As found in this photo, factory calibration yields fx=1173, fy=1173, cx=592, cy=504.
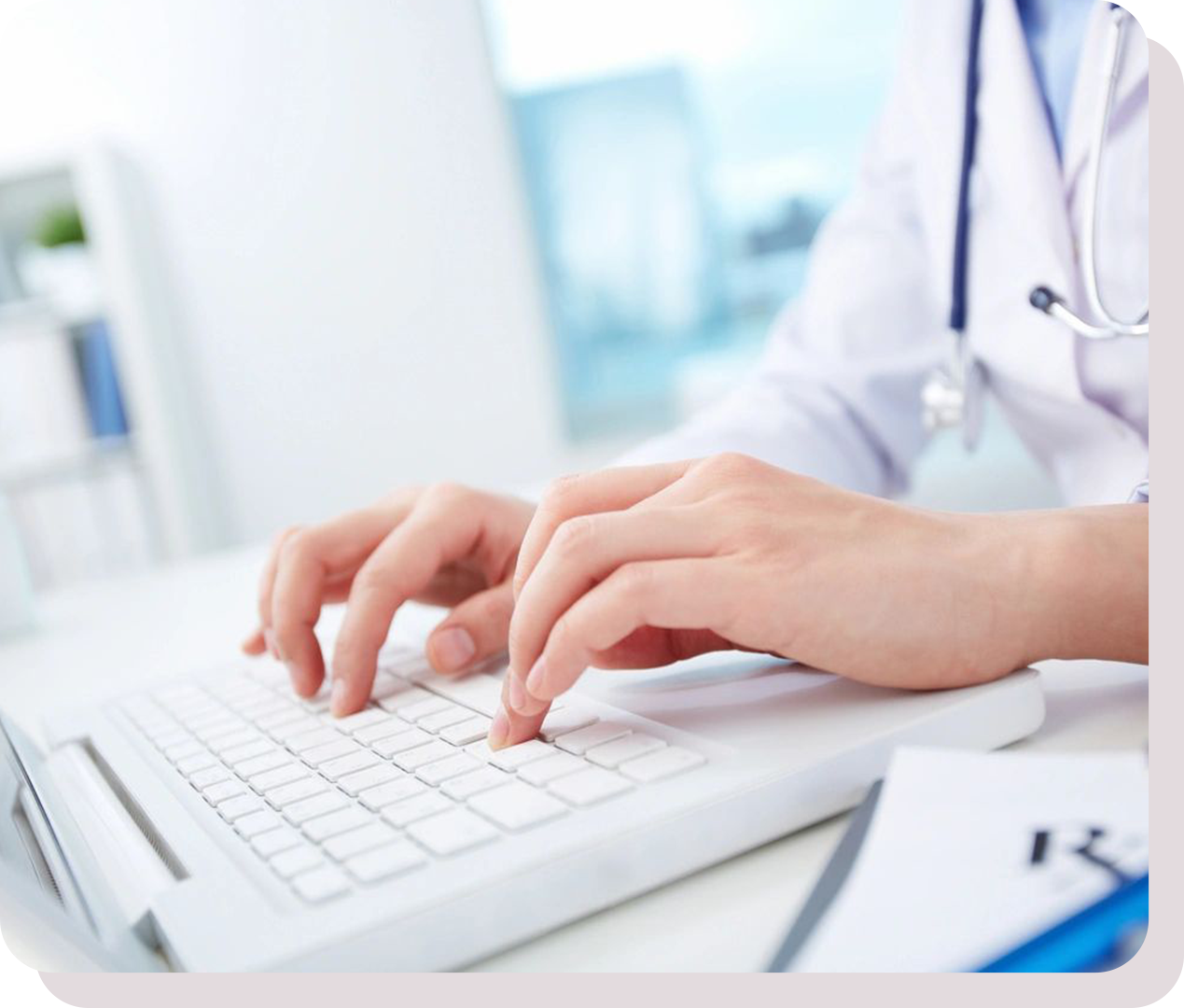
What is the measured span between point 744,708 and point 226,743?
25cm

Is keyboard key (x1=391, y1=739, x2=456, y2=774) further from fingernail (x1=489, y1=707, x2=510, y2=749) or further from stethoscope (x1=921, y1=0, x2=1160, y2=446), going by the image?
stethoscope (x1=921, y1=0, x2=1160, y2=446)

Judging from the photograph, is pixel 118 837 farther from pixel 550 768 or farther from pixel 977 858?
pixel 977 858

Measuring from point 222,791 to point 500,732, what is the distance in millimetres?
123

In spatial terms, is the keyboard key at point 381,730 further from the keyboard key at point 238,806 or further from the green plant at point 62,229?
the green plant at point 62,229

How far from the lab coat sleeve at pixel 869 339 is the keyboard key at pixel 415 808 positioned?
0.58 m

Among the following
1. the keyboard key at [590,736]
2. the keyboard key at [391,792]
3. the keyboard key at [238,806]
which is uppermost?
the keyboard key at [391,792]

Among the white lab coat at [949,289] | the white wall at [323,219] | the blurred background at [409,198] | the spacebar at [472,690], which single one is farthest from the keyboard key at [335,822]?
the white wall at [323,219]

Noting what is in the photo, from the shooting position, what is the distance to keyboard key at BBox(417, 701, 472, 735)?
19.5 inches

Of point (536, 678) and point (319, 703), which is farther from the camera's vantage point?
point (319, 703)

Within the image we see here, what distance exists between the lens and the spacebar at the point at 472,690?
0.52 m

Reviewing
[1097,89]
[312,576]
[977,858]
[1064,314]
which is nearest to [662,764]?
[977,858]

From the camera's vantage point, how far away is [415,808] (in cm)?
39

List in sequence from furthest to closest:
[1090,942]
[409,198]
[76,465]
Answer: [409,198]
[76,465]
[1090,942]

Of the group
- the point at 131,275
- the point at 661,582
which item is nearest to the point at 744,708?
the point at 661,582
